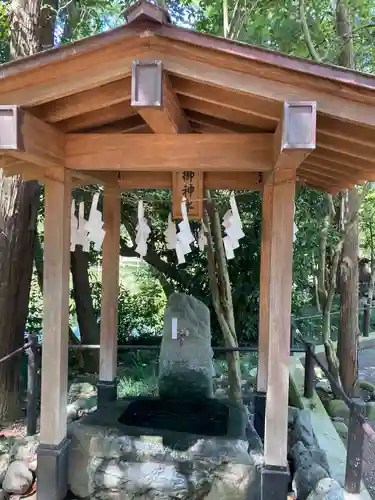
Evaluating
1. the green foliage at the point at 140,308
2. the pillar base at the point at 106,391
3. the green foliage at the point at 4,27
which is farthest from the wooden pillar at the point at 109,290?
the green foliage at the point at 140,308

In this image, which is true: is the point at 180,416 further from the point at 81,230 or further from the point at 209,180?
the point at 209,180

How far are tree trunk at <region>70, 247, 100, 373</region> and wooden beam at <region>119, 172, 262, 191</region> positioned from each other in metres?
3.13

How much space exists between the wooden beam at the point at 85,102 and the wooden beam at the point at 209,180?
1362mm

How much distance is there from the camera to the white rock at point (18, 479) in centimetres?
323

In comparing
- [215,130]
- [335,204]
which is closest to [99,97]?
[215,130]

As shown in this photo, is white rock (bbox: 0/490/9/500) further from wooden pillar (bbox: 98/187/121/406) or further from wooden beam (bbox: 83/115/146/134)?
wooden beam (bbox: 83/115/146/134)

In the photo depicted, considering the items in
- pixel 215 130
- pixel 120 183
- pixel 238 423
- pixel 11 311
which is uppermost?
pixel 215 130

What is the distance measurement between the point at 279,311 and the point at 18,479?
93.3 inches

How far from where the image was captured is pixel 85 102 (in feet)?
9.03

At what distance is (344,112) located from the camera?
230 centimetres

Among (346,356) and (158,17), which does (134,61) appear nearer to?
(158,17)

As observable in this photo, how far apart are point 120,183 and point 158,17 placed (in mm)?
2225

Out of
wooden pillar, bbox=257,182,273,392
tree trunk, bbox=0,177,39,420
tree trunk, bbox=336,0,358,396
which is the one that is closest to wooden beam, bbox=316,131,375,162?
wooden pillar, bbox=257,182,273,392

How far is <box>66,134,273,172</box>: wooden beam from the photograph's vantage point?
9.50ft
